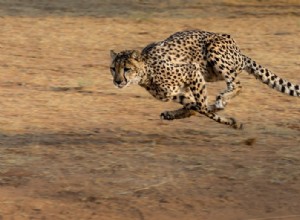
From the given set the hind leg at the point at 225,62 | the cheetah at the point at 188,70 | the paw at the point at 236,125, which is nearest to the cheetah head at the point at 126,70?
the cheetah at the point at 188,70

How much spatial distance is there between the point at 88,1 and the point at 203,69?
29.3 ft

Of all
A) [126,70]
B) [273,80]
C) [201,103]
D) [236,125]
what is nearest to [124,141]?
[126,70]

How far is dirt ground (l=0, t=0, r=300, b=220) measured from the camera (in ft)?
24.0

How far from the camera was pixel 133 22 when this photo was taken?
16359mm

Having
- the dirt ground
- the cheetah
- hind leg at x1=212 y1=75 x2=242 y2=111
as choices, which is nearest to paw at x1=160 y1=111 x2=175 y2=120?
the cheetah

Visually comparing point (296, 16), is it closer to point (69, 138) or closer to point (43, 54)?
point (43, 54)

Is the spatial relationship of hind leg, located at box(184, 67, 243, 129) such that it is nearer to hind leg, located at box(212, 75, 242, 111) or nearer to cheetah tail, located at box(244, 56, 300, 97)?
hind leg, located at box(212, 75, 242, 111)

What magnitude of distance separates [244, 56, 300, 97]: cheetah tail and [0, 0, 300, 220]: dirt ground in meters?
0.33

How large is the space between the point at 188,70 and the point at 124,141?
0.97 m

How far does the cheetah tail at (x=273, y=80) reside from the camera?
993 centimetres

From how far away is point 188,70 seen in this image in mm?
9461

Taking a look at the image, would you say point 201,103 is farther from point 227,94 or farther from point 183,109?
point 227,94

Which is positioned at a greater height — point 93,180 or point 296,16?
point 296,16

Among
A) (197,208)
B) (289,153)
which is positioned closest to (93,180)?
(197,208)
